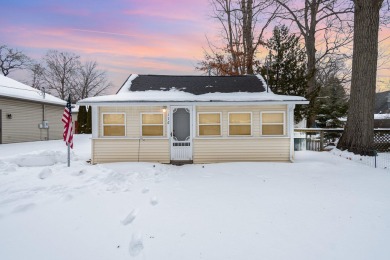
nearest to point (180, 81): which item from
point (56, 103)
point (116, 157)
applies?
point (116, 157)

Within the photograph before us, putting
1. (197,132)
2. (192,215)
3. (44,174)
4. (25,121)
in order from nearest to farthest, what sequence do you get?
(192,215)
(44,174)
(197,132)
(25,121)

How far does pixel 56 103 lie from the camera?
19766 mm

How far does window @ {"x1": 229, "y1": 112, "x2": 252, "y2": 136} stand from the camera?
9.96m

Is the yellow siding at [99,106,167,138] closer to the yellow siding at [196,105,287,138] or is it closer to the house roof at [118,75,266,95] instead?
the house roof at [118,75,266,95]

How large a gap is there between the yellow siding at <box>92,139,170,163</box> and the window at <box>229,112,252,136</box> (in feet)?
9.64

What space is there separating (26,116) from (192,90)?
1431 cm

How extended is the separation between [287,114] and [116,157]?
7679 mm

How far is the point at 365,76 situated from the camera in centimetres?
1116

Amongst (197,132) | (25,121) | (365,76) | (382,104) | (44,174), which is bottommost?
(44,174)

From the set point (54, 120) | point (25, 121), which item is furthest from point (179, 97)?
point (54, 120)

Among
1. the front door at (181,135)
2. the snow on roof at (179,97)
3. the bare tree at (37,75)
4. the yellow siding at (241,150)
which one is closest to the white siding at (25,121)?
the snow on roof at (179,97)

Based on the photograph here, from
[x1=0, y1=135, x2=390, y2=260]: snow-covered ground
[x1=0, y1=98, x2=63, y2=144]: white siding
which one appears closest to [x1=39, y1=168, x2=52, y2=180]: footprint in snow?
[x1=0, y1=135, x2=390, y2=260]: snow-covered ground

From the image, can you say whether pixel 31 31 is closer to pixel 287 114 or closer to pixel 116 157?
pixel 116 157

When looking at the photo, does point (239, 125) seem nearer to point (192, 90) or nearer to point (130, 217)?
point (192, 90)
